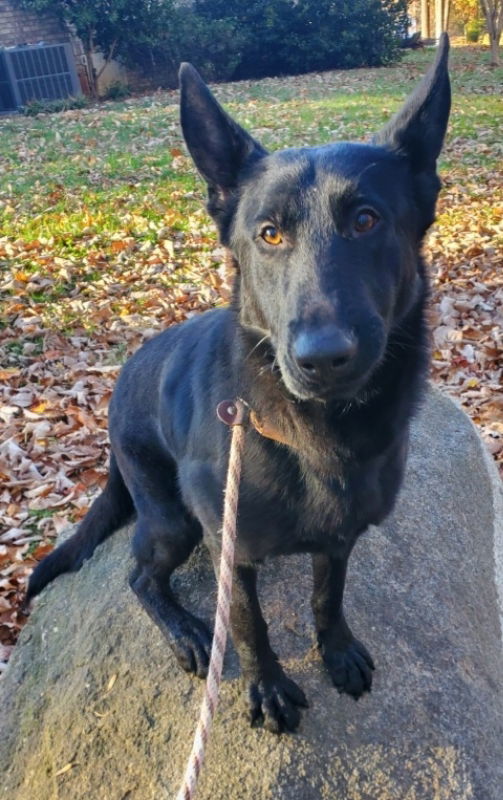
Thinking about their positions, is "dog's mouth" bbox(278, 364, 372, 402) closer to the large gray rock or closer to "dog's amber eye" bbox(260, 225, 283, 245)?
"dog's amber eye" bbox(260, 225, 283, 245)

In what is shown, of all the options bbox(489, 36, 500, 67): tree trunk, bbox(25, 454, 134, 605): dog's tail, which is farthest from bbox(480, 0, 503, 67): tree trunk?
bbox(25, 454, 134, 605): dog's tail

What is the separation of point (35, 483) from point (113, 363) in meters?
1.45

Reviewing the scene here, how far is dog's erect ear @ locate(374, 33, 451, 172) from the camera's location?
2170 mm

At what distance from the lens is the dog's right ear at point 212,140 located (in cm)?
216

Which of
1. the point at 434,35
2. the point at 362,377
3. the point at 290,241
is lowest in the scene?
the point at 434,35

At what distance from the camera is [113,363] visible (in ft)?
17.9

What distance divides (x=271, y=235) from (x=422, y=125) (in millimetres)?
615

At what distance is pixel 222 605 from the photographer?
1677 millimetres

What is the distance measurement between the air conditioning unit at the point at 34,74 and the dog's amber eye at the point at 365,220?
16457 mm

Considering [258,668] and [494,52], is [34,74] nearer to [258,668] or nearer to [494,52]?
[494,52]

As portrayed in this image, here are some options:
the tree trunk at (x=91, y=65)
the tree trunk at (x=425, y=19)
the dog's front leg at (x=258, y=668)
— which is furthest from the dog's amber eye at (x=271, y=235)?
the tree trunk at (x=425, y=19)

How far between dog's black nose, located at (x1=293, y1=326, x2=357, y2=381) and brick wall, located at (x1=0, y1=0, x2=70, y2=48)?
18589mm

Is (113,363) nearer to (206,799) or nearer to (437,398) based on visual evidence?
(437,398)

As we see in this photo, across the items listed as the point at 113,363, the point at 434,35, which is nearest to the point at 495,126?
the point at 113,363
